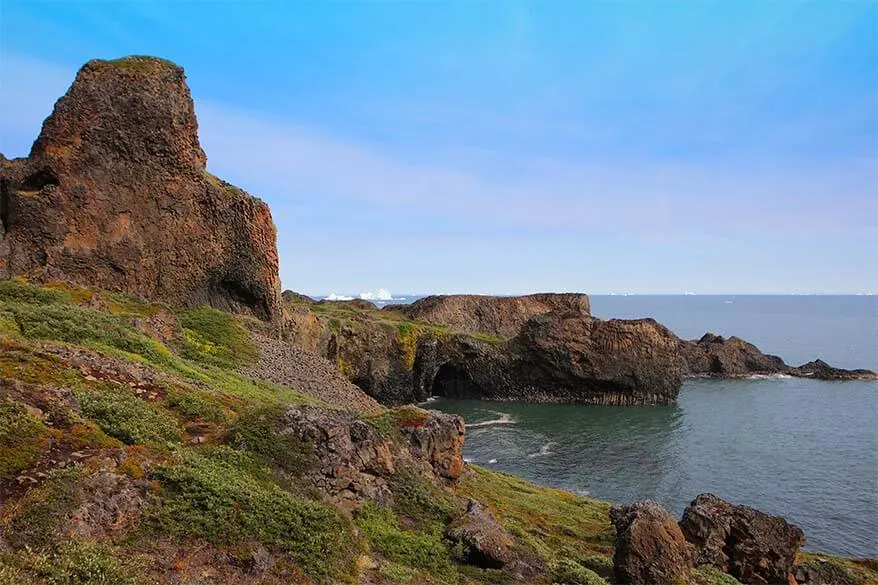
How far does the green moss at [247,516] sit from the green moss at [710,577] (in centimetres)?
1073

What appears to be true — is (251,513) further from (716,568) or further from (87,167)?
(87,167)

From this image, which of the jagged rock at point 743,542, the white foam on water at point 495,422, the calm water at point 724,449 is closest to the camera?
the jagged rock at point 743,542

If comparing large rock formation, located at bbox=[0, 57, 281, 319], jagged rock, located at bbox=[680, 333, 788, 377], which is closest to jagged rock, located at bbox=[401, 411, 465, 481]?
large rock formation, located at bbox=[0, 57, 281, 319]

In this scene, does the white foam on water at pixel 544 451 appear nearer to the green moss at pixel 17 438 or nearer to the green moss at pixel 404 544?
the green moss at pixel 404 544

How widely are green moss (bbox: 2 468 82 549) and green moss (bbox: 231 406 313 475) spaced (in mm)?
3889

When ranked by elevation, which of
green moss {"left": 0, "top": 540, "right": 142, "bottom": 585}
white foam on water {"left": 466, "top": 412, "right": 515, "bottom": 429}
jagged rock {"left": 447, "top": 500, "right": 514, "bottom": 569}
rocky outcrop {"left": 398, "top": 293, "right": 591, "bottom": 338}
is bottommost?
white foam on water {"left": 466, "top": 412, "right": 515, "bottom": 429}

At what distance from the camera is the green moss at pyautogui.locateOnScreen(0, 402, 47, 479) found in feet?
31.8

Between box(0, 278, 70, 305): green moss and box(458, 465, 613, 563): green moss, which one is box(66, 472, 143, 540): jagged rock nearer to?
box(458, 465, 613, 563): green moss

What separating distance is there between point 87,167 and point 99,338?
21.6 meters

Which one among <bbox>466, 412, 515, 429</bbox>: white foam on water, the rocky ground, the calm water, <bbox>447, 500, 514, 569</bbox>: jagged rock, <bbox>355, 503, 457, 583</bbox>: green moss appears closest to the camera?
<bbox>355, 503, 457, 583</bbox>: green moss

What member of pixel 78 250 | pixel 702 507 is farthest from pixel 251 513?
Result: pixel 78 250

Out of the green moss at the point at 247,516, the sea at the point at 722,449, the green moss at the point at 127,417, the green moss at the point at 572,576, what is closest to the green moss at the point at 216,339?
the green moss at the point at 127,417

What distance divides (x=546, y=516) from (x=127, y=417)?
17332mm

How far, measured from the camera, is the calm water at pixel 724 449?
110ft
